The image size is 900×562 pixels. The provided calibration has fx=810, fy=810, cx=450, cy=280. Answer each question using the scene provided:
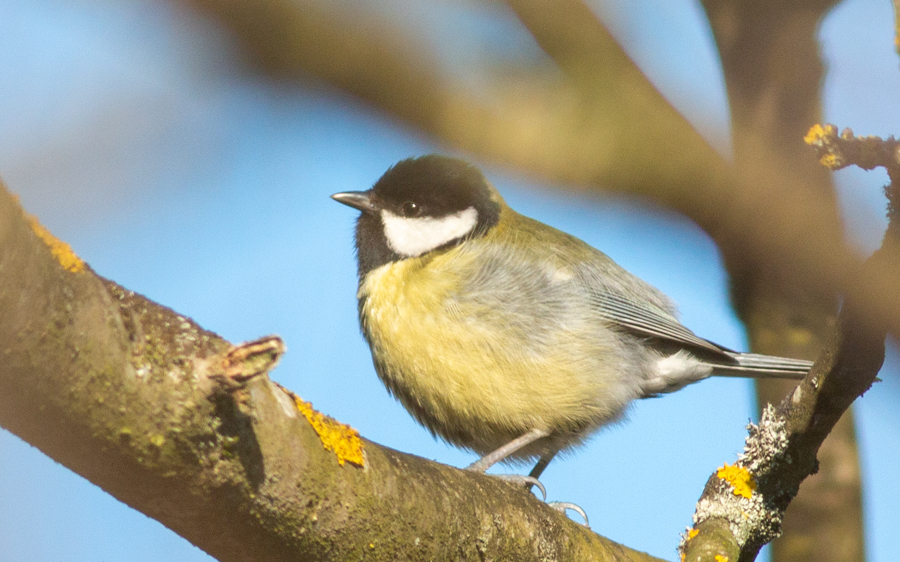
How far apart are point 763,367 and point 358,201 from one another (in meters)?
2.12

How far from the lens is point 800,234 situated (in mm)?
1853

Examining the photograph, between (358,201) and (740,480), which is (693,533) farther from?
(358,201)

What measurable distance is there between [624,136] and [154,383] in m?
1.53

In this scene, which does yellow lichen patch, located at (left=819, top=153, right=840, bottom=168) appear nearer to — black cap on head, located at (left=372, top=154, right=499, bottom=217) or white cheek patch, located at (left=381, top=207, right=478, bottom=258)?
white cheek patch, located at (left=381, top=207, right=478, bottom=258)

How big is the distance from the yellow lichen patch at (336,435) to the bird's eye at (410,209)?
2434 mm

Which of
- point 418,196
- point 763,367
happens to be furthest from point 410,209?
point 763,367

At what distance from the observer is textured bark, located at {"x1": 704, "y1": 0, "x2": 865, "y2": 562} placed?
8.23 ft

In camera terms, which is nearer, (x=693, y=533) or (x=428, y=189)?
(x=693, y=533)

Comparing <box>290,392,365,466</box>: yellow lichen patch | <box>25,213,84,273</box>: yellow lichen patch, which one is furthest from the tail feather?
<box>25,213,84,273</box>: yellow lichen patch

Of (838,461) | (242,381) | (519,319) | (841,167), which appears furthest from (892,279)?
(838,461)

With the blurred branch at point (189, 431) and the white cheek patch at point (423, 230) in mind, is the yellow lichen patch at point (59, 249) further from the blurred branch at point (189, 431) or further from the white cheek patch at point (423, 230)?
the white cheek patch at point (423, 230)

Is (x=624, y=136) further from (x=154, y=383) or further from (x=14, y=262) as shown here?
(x=14, y=262)

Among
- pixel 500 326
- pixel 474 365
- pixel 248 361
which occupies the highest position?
pixel 500 326

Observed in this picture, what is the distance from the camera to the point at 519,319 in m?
3.53
